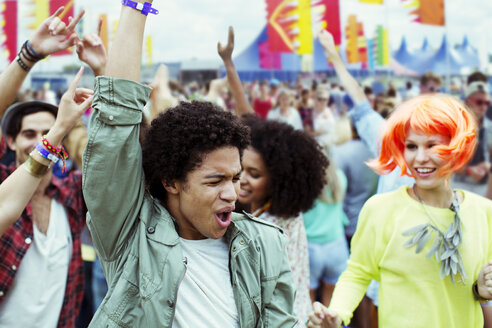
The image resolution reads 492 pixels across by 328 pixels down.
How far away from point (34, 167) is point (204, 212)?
0.69 meters

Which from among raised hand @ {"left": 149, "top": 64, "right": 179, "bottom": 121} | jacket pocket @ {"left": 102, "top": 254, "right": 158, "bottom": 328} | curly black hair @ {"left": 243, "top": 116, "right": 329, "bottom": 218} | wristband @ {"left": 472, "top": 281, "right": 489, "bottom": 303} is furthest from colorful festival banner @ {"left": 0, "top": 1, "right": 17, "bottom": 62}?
wristband @ {"left": 472, "top": 281, "right": 489, "bottom": 303}

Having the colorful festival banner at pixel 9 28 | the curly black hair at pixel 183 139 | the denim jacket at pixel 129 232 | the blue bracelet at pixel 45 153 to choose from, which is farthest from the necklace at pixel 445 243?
the colorful festival banner at pixel 9 28

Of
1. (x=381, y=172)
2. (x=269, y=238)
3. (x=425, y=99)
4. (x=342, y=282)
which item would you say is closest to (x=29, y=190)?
(x=269, y=238)

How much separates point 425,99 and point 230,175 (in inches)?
39.8

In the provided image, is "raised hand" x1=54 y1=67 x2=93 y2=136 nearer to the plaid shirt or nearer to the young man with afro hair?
the young man with afro hair

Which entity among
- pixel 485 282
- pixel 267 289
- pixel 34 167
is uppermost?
pixel 34 167

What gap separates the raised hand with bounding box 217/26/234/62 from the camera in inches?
124

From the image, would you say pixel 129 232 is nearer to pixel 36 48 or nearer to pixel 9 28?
pixel 36 48

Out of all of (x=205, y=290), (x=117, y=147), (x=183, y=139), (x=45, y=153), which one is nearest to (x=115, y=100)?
(x=117, y=147)

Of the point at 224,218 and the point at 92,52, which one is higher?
the point at 92,52

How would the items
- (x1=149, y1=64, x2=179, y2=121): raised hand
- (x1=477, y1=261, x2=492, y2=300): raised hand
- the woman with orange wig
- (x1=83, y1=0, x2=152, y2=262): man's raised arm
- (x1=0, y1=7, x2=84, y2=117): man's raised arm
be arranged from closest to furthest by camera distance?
1. (x1=83, y1=0, x2=152, y2=262): man's raised arm
2. (x1=477, y1=261, x2=492, y2=300): raised hand
3. the woman with orange wig
4. (x1=0, y1=7, x2=84, y2=117): man's raised arm
5. (x1=149, y1=64, x2=179, y2=121): raised hand

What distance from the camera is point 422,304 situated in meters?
1.89

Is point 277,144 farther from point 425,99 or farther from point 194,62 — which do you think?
point 194,62

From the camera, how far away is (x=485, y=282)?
1.79 meters
